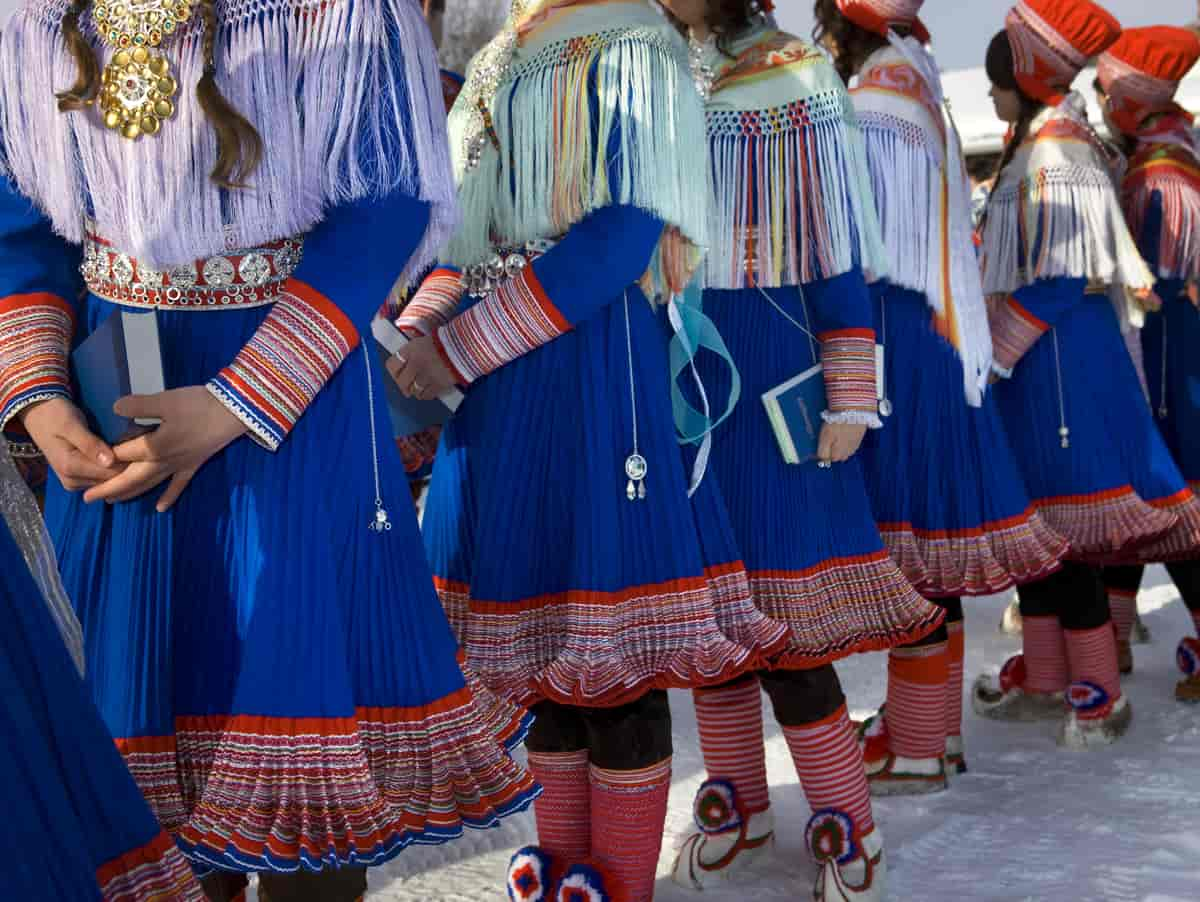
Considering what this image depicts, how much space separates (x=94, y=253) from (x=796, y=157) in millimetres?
1213

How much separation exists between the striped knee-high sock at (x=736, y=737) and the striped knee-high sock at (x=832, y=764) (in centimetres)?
18

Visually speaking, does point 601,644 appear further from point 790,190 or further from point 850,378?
point 790,190

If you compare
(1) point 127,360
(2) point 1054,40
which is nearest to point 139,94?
(1) point 127,360

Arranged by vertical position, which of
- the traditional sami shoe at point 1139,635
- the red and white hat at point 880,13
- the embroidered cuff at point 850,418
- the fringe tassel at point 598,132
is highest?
the red and white hat at point 880,13

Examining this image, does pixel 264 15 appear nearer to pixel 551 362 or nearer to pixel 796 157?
pixel 551 362

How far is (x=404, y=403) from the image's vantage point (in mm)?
2070

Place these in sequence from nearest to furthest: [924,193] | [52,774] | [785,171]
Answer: [52,774] < [785,171] < [924,193]

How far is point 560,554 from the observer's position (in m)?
2.05

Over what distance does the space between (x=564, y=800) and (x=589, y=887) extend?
0.16m

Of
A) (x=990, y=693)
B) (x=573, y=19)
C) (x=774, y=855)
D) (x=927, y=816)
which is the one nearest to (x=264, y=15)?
(x=573, y=19)

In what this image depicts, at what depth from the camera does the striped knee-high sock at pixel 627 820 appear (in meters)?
2.09

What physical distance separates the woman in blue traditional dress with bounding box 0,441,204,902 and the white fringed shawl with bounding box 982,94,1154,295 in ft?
8.51

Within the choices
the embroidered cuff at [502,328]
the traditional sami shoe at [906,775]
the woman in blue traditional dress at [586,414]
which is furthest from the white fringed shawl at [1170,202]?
the embroidered cuff at [502,328]

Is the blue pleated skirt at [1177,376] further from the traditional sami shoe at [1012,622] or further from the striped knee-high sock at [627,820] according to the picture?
the striped knee-high sock at [627,820]
